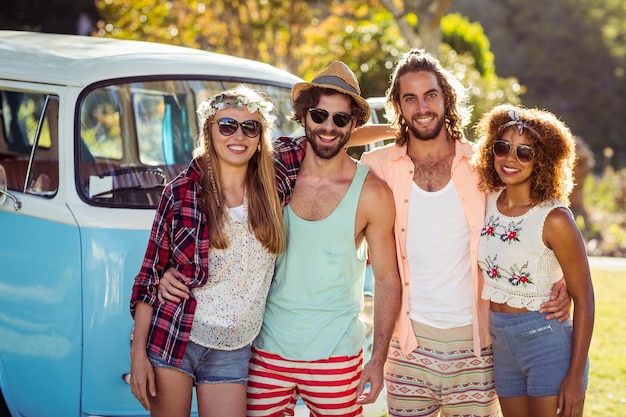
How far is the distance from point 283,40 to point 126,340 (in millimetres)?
12843

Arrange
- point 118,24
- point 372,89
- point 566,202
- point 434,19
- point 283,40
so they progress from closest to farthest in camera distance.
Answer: point 566,202 → point 434,19 → point 372,89 → point 118,24 → point 283,40

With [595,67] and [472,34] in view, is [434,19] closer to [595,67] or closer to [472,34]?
[472,34]

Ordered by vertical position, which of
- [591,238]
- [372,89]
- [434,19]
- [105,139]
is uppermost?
[434,19]

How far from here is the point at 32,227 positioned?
3.97 meters

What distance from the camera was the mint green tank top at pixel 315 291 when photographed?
3.29 meters

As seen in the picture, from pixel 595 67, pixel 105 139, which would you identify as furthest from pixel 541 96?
pixel 105 139

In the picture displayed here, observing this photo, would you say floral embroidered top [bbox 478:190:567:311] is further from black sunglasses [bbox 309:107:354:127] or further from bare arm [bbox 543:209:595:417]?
black sunglasses [bbox 309:107:354:127]

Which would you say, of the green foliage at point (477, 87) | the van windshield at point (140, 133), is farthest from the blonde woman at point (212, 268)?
the green foliage at point (477, 87)

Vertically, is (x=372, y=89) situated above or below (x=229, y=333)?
above

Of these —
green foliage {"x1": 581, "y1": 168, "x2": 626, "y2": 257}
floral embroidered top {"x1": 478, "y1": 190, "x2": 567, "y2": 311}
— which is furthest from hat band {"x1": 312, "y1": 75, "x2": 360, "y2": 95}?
green foliage {"x1": 581, "y1": 168, "x2": 626, "y2": 257}

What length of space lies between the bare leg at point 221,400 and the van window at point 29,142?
1.42 m

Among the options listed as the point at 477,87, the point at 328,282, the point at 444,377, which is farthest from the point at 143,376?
the point at 477,87

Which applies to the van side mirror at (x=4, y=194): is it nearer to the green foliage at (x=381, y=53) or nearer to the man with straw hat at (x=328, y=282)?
the man with straw hat at (x=328, y=282)

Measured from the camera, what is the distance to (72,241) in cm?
384
